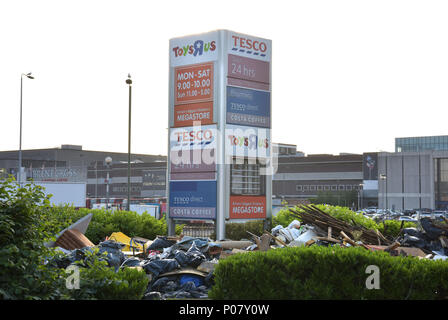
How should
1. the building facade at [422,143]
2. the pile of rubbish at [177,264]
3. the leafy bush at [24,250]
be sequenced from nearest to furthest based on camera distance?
the leafy bush at [24,250], the pile of rubbish at [177,264], the building facade at [422,143]

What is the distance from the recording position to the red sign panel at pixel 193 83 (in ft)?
68.4

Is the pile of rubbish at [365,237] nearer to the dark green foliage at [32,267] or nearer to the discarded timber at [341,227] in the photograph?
the discarded timber at [341,227]

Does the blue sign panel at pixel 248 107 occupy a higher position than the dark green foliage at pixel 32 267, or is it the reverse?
the blue sign panel at pixel 248 107

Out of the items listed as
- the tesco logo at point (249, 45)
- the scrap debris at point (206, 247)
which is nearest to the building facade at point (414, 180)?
the tesco logo at point (249, 45)

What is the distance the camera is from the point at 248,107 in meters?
21.1

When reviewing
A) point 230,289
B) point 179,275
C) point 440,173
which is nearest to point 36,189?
point 230,289

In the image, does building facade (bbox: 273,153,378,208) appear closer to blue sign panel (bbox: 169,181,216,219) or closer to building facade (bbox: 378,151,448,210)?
building facade (bbox: 378,151,448,210)

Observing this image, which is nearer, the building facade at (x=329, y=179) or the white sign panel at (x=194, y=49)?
the white sign panel at (x=194, y=49)

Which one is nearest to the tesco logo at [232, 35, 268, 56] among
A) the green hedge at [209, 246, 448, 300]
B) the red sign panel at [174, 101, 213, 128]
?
the red sign panel at [174, 101, 213, 128]

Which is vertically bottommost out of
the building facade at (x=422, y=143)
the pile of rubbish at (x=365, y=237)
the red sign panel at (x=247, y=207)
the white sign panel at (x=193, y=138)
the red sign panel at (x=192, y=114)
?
the pile of rubbish at (x=365, y=237)

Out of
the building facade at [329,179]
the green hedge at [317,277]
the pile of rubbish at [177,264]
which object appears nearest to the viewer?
the green hedge at [317,277]

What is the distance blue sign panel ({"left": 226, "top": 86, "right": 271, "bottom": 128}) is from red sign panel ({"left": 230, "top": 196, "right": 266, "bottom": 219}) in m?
2.74

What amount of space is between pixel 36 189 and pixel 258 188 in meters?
14.0
